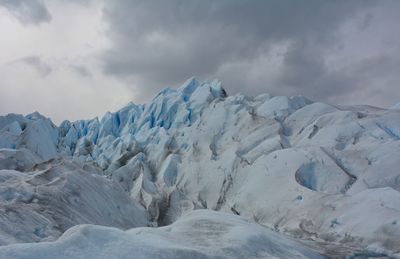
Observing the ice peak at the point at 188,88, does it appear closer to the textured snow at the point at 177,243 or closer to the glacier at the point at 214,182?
the glacier at the point at 214,182

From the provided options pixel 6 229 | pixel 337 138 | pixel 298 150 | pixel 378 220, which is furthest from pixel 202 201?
pixel 6 229

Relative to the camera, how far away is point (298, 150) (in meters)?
26.4

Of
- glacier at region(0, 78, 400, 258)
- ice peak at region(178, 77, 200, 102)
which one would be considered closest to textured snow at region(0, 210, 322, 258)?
glacier at region(0, 78, 400, 258)

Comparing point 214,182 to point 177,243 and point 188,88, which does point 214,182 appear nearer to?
point 188,88

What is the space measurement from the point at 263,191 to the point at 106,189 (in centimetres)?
915

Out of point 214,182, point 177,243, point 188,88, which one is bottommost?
point 177,243

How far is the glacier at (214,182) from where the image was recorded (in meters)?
10.8

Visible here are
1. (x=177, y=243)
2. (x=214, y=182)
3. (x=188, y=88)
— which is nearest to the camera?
(x=177, y=243)

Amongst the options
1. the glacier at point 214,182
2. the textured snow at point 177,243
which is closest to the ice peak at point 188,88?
the glacier at point 214,182

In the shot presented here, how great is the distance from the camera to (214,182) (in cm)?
3086

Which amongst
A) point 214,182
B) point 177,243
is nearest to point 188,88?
point 214,182

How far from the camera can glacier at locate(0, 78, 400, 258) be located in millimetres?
10797

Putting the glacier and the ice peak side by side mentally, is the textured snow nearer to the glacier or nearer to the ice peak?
the glacier

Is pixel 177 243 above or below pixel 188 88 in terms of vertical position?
below
